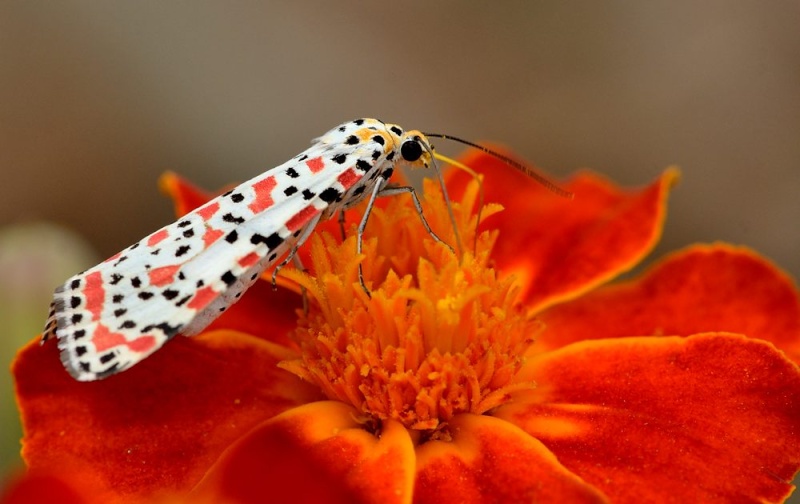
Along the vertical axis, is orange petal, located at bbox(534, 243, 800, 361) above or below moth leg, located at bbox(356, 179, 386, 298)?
below

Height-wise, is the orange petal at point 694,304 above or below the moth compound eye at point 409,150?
below

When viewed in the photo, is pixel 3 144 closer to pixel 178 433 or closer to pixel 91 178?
pixel 91 178

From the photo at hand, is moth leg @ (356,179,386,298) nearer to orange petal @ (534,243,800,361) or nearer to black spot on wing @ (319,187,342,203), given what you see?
black spot on wing @ (319,187,342,203)

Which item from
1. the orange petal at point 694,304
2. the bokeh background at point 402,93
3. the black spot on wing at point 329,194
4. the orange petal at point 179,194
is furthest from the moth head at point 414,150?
the bokeh background at point 402,93

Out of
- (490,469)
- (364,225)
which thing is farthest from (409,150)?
(490,469)

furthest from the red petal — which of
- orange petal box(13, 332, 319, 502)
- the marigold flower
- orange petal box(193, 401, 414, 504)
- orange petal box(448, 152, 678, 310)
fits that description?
orange petal box(448, 152, 678, 310)

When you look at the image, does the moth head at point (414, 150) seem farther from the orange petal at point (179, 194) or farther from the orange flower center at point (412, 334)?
the orange petal at point (179, 194)
